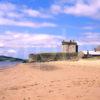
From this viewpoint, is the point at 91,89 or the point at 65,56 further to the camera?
the point at 65,56

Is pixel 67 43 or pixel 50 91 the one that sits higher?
pixel 67 43

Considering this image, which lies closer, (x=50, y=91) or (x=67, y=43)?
(x=50, y=91)


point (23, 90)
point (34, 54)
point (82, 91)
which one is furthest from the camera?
point (34, 54)

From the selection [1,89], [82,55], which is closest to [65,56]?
[82,55]

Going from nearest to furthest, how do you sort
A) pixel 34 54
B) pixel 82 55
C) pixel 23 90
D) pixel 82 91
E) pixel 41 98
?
1. pixel 41 98
2. pixel 82 91
3. pixel 23 90
4. pixel 82 55
5. pixel 34 54

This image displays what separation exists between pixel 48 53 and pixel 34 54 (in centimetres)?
343

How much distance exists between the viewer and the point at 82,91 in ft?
46.6

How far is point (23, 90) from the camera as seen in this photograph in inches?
610

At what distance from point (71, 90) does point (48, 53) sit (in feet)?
193

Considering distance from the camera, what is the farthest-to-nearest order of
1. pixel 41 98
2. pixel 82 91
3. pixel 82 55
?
pixel 82 55
pixel 82 91
pixel 41 98

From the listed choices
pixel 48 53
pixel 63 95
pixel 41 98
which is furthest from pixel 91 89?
pixel 48 53

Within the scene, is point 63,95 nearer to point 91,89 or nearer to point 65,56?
point 91,89

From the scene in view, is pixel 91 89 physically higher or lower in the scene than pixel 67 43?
lower

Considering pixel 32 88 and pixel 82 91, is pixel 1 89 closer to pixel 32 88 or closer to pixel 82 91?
pixel 32 88
